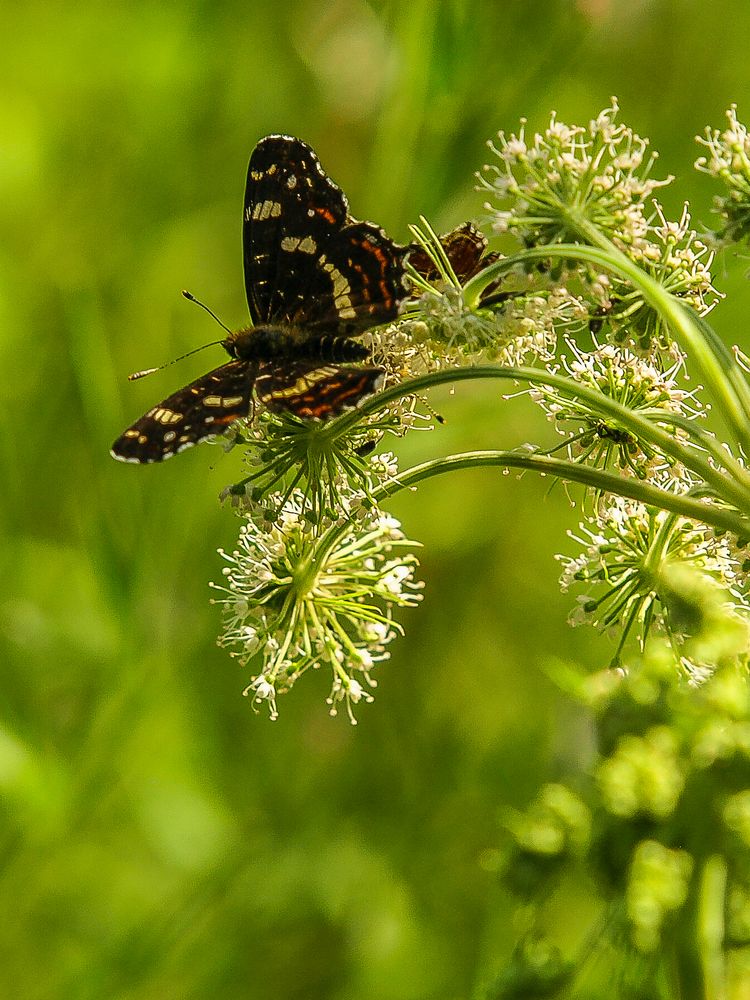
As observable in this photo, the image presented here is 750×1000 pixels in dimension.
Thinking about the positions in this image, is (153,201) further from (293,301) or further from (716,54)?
(716,54)

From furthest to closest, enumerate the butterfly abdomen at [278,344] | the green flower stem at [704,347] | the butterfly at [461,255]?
the butterfly abdomen at [278,344]
the butterfly at [461,255]
the green flower stem at [704,347]

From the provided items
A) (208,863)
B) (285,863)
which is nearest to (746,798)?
(285,863)

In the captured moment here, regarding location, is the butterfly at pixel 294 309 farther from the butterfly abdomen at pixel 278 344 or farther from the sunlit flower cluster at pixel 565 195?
the sunlit flower cluster at pixel 565 195

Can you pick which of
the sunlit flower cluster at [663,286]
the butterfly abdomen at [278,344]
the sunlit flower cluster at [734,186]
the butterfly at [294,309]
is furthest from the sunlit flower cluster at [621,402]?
the butterfly abdomen at [278,344]

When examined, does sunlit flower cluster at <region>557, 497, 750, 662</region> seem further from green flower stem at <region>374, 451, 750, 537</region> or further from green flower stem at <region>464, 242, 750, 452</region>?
green flower stem at <region>464, 242, 750, 452</region>

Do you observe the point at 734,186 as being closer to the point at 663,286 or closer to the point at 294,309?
the point at 663,286

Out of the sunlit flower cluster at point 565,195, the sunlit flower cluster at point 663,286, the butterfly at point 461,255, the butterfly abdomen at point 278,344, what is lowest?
the sunlit flower cluster at point 663,286
